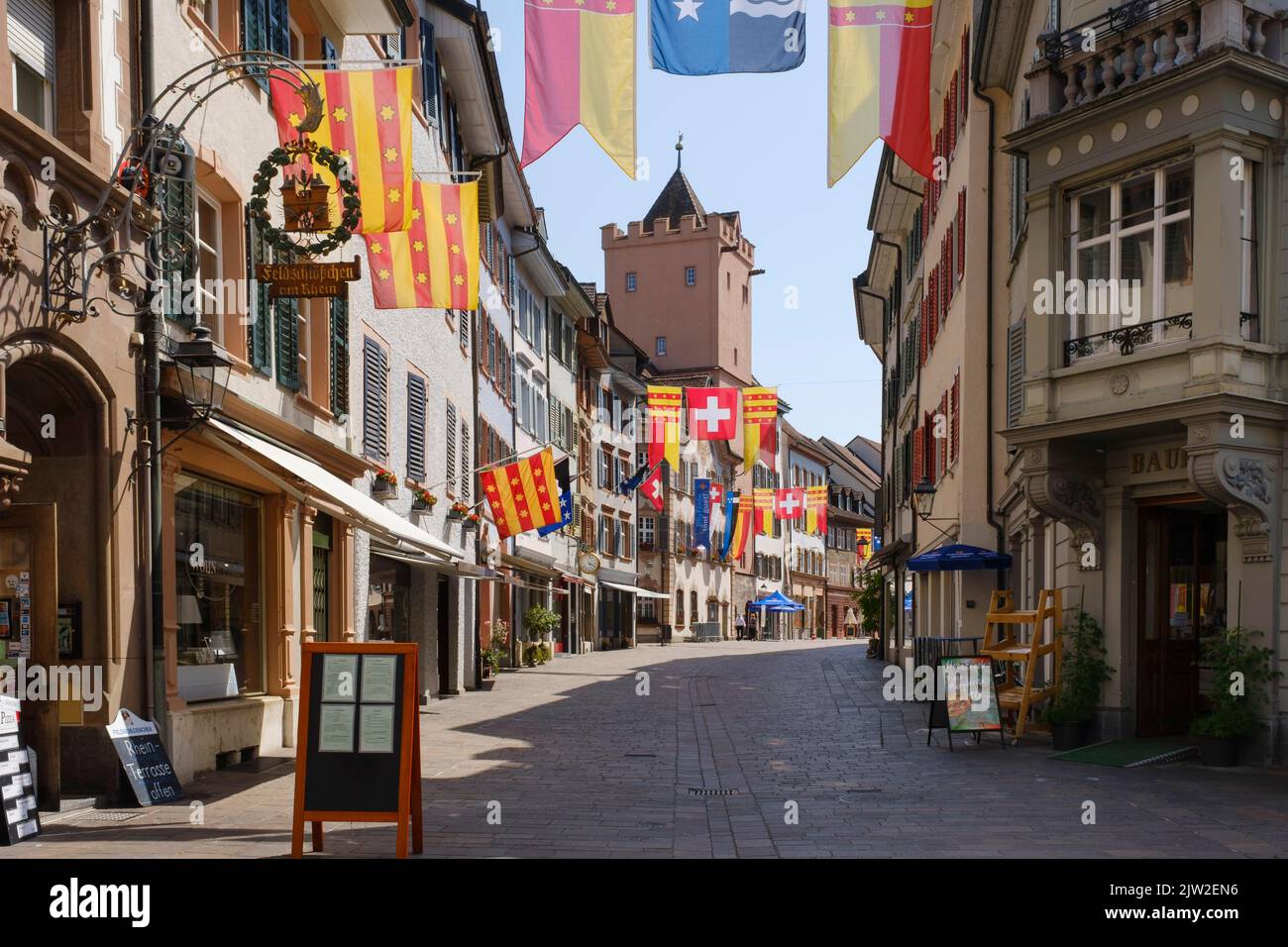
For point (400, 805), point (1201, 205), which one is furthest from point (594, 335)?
point (400, 805)

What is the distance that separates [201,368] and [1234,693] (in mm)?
9983

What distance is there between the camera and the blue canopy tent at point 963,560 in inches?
839

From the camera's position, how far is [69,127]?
433 inches

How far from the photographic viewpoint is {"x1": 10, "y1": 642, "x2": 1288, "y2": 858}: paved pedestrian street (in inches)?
367

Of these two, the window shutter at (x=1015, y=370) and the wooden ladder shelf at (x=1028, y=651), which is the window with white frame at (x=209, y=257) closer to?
the wooden ladder shelf at (x=1028, y=651)

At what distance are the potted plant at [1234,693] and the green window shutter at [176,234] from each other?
33.3 ft

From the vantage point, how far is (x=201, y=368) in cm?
1212

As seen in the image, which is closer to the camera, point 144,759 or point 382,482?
point 144,759

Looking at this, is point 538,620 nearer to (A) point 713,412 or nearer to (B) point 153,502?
(A) point 713,412

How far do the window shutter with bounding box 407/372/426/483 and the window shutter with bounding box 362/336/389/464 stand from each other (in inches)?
64.0

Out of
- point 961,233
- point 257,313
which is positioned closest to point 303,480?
point 257,313

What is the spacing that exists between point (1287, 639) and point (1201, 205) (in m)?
4.23

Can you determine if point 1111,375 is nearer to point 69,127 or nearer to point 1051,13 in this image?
point 1051,13

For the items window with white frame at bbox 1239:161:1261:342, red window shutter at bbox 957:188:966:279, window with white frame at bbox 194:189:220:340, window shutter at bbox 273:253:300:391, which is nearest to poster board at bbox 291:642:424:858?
window with white frame at bbox 194:189:220:340
